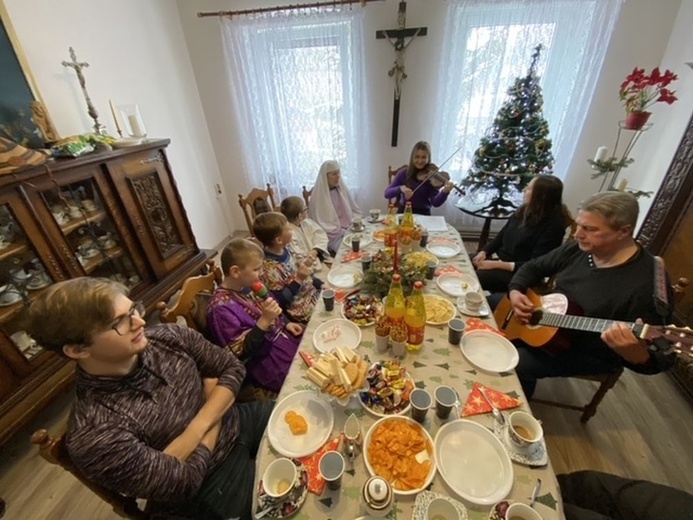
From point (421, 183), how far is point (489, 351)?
1.89 meters

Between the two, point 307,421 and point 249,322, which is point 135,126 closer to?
point 249,322

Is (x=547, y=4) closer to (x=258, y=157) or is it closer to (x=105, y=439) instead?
(x=258, y=157)

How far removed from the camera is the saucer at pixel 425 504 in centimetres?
64

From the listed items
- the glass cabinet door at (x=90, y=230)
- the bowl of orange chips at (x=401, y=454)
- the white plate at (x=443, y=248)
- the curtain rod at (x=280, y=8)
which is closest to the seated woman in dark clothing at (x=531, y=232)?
the white plate at (x=443, y=248)

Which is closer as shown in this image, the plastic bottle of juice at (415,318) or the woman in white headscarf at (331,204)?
the plastic bottle of juice at (415,318)

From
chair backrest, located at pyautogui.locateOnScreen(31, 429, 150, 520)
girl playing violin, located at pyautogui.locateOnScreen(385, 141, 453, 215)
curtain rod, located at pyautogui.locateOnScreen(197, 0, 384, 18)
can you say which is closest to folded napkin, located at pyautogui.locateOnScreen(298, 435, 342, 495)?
chair backrest, located at pyautogui.locateOnScreen(31, 429, 150, 520)

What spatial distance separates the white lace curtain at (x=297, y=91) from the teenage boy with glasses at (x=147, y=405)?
2.79 meters

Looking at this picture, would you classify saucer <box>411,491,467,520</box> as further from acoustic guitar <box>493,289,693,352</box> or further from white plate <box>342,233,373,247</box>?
white plate <box>342,233,373,247</box>

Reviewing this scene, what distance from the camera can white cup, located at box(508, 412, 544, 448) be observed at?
29.1 inches

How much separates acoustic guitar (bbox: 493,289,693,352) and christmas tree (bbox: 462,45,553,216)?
4.87ft

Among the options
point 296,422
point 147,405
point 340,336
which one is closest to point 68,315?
point 147,405

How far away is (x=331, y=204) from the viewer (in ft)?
8.43

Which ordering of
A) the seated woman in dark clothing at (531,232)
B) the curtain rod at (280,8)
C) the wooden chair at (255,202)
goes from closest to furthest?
the seated woman in dark clothing at (531,232) < the wooden chair at (255,202) < the curtain rod at (280,8)

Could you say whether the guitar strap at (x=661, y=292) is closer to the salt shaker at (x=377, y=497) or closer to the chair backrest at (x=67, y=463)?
the salt shaker at (x=377, y=497)
